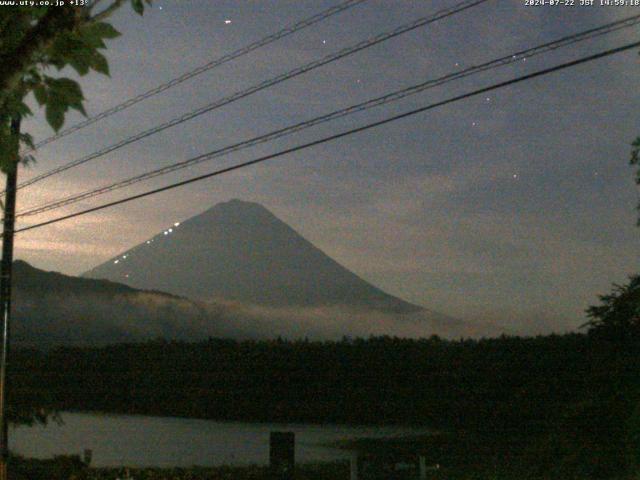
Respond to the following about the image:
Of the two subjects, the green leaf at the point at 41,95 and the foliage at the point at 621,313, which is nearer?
the green leaf at the point at 41,95

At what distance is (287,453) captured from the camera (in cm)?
1416

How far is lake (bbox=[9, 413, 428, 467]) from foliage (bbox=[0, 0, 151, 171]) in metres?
17.7

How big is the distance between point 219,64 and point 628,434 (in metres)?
8.82

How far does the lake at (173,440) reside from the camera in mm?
23781

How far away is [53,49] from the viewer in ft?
15.5

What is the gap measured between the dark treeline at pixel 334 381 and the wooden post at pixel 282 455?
37.9ft

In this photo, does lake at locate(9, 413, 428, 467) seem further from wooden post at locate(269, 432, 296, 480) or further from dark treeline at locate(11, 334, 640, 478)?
wooden post at locate(269, 432, 296, 480)

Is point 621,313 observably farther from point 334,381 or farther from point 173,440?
point 334,381

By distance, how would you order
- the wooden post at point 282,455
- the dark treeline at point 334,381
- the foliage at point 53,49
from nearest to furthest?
the foliage at point 53,49 < the wooden post at point 282,455 < the dark treeline at point 334,381

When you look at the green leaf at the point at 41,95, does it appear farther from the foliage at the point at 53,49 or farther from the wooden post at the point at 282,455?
the wooden post at the point at 282,455

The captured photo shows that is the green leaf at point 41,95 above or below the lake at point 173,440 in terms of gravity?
above

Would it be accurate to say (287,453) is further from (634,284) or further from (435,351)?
(435,351)

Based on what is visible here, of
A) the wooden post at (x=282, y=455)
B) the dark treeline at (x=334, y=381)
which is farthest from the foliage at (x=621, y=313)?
the dark treeline at (x=334, y=381)

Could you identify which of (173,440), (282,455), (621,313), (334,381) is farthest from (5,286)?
(334,381)
